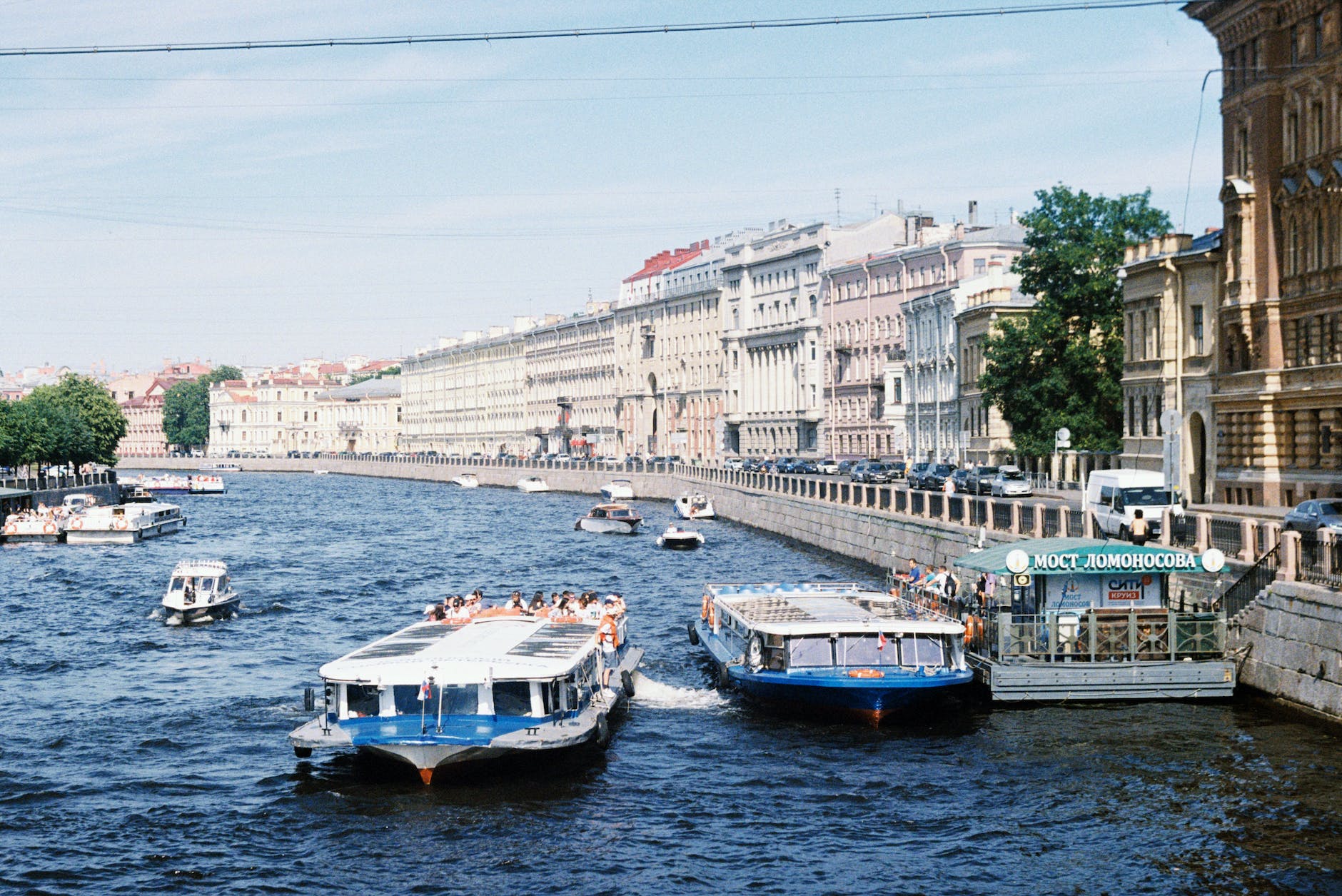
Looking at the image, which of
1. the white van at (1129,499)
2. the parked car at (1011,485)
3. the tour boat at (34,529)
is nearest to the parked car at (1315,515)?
the white van at (1129,499)

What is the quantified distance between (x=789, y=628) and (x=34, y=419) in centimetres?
9135

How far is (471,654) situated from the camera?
25.3 meters

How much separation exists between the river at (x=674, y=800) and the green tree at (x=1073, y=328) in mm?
34606

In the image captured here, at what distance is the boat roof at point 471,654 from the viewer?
24078mm

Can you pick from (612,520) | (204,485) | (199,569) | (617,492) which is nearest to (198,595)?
(199,569)

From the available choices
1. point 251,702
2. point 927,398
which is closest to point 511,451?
point 927,398

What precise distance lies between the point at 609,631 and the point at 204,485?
110 meters

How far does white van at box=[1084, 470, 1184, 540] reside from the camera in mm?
40625

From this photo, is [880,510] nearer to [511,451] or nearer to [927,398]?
[927,398]

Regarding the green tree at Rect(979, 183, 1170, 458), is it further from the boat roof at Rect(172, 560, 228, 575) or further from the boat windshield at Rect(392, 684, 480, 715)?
the boat windshield at Rect(392, 684, 480, 715)

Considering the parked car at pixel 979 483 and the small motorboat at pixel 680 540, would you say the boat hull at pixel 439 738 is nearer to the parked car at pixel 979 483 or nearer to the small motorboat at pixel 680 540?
the parked car at pixel 979 483

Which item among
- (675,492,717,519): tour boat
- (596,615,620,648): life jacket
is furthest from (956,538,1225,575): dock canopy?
(675,492,717,519): tour boat

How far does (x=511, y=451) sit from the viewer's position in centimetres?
19212

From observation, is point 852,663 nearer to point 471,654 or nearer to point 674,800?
point 674,800
